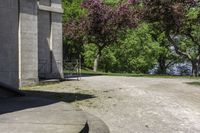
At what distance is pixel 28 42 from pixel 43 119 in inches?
460

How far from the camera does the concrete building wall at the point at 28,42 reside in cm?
1942

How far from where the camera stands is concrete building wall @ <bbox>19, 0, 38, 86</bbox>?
1942 cm

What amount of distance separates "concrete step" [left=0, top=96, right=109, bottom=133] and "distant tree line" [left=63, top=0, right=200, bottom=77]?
1303cm

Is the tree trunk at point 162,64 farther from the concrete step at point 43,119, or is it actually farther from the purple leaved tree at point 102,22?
the concrete step at point 43,119

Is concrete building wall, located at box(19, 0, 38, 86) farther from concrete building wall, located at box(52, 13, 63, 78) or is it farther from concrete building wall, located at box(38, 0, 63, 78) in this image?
concrete building wall, located at box(52, 13, 63, 78)

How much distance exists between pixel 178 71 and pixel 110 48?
1508cm

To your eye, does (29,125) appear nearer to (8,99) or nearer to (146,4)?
(8,99)

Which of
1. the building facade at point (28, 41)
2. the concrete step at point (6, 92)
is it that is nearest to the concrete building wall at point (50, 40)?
the building facade at point (28, 41)

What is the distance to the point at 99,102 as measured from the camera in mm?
13695

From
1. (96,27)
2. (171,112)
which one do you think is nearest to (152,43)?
(96,27)

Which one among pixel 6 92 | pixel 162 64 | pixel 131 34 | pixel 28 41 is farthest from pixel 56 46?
pixel 162 64

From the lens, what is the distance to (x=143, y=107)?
13031 mm

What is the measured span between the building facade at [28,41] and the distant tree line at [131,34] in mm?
4948

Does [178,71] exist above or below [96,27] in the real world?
below
